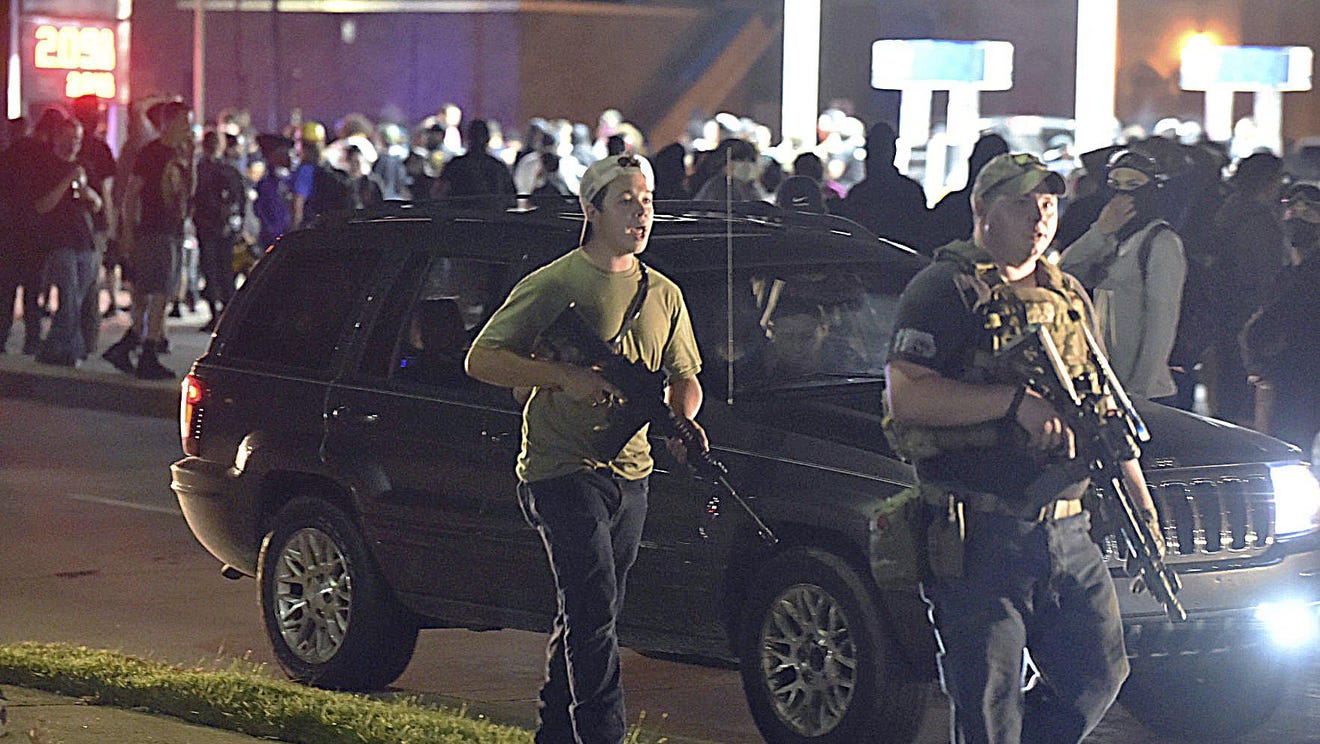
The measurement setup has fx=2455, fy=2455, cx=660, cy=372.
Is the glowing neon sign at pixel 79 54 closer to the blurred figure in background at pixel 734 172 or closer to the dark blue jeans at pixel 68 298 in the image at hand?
the dark blue jeans at pixel 68 298

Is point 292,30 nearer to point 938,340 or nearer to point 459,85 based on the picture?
point 459,85

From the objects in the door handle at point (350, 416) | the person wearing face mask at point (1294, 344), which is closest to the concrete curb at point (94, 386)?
the person wearing face mask at point (1294, 344)

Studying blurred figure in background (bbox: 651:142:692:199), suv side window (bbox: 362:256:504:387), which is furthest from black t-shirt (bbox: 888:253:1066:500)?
blurred figure in background (bbox: 651:142:692:199)

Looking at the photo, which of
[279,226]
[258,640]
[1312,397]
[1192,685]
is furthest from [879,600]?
[279,226]

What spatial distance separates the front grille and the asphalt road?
71cm

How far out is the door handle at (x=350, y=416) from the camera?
789cm

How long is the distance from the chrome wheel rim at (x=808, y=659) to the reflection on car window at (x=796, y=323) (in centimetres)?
71

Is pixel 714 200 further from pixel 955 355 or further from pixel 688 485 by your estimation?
pixel 955 355

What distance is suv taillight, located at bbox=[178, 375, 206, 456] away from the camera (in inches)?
338

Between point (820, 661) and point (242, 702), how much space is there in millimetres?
1707

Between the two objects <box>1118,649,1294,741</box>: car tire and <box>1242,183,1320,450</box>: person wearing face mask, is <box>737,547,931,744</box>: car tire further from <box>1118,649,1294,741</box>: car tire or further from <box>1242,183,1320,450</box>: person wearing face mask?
<box>1242,183,1320,450</box>: person wearing face mask

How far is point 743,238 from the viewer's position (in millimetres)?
7723

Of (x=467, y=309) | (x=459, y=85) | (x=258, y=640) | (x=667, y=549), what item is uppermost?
(x=459, y=85)

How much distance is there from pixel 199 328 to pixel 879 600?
16053 mm
